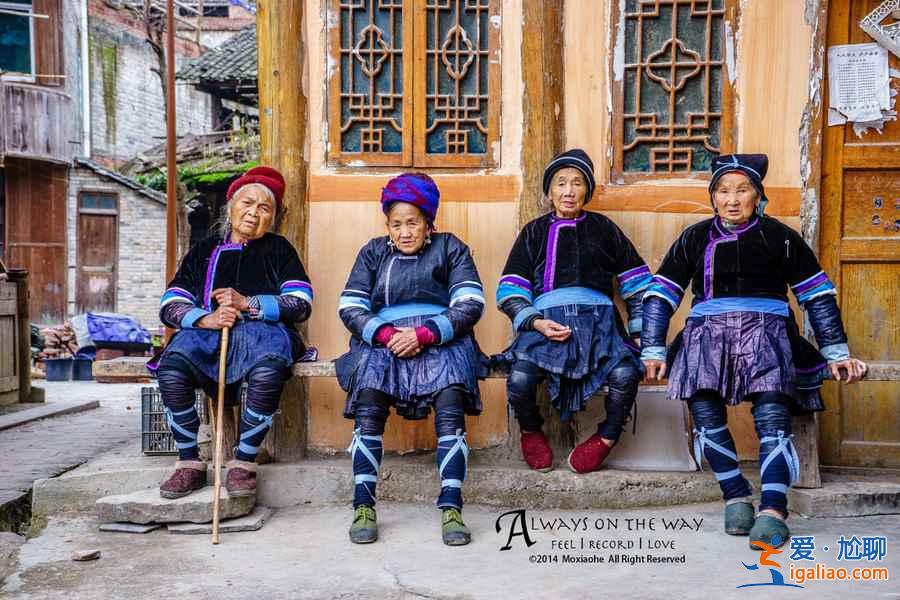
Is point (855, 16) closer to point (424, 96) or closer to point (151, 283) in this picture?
point (424, 96)

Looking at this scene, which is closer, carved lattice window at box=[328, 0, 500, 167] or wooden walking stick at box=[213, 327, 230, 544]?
wooden walking stick at box=[213, 327, 230, 544]

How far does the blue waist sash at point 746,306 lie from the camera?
14.3 ft

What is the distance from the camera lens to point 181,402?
4598 millimetres

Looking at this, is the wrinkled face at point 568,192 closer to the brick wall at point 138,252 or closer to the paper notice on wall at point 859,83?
the paper notice on wall at point 859,83

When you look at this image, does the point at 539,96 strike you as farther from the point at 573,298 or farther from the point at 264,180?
the point at 264,180

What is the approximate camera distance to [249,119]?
80.9 ft

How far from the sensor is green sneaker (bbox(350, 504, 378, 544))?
167 inches

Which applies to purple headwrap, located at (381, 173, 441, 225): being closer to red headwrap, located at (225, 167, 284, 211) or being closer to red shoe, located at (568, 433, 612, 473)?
red headwrap, located at (225, 167, 284, 211)

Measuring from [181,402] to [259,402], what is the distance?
1.24 ft

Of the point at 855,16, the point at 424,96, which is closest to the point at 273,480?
the point at 424,96

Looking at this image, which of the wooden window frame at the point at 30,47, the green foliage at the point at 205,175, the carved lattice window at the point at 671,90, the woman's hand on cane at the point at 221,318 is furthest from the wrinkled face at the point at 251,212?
the green foliage at the point at 205,175

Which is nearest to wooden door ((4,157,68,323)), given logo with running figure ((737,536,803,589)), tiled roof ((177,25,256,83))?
tiled roof ((177,25,256,83))

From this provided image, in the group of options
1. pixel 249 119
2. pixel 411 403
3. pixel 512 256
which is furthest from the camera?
pixel 249 119

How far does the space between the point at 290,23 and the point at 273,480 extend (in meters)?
2.43
